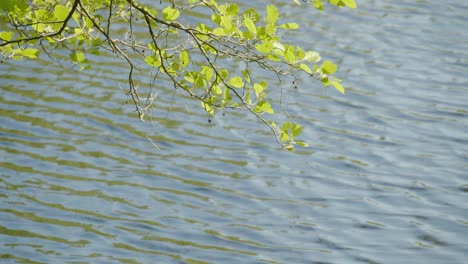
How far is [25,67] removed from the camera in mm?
12672

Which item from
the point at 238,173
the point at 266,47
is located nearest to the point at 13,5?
the point at 266,47

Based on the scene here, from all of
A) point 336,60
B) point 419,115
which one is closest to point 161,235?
point 419,115

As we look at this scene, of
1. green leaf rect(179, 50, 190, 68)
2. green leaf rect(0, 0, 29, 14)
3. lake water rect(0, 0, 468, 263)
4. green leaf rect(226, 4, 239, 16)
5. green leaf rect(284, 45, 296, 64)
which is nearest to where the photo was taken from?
green leaf rect(0, 0, 29, 14)

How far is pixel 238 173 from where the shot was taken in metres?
10.0

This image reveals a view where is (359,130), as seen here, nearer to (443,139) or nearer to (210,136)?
(443,139)

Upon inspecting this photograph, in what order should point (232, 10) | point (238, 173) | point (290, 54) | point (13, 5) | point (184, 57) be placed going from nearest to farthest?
point (13, 5)
point (290, 54)
point (232, 10)
point (184, 57)
point (238, 173)

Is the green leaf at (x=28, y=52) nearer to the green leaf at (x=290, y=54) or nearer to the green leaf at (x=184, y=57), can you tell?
the green leaf at (x=184, y=57)

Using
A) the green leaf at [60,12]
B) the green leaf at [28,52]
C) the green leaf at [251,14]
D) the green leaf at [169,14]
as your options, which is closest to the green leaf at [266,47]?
the green leaf at [251,14]

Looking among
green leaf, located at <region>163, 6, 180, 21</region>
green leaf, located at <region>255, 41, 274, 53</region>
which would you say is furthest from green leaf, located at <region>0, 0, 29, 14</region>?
green leaf, located at <region>255, 41, 274, 53</region>

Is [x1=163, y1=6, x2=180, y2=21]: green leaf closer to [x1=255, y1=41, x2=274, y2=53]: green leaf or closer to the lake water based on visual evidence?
[x1=255, y1=41, x2=274, y2=53]: green leaf

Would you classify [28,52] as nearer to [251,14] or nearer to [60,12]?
[60,12]

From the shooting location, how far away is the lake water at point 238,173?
837 cm

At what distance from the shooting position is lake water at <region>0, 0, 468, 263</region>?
27.5 feet

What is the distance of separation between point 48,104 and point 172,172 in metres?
2.39
